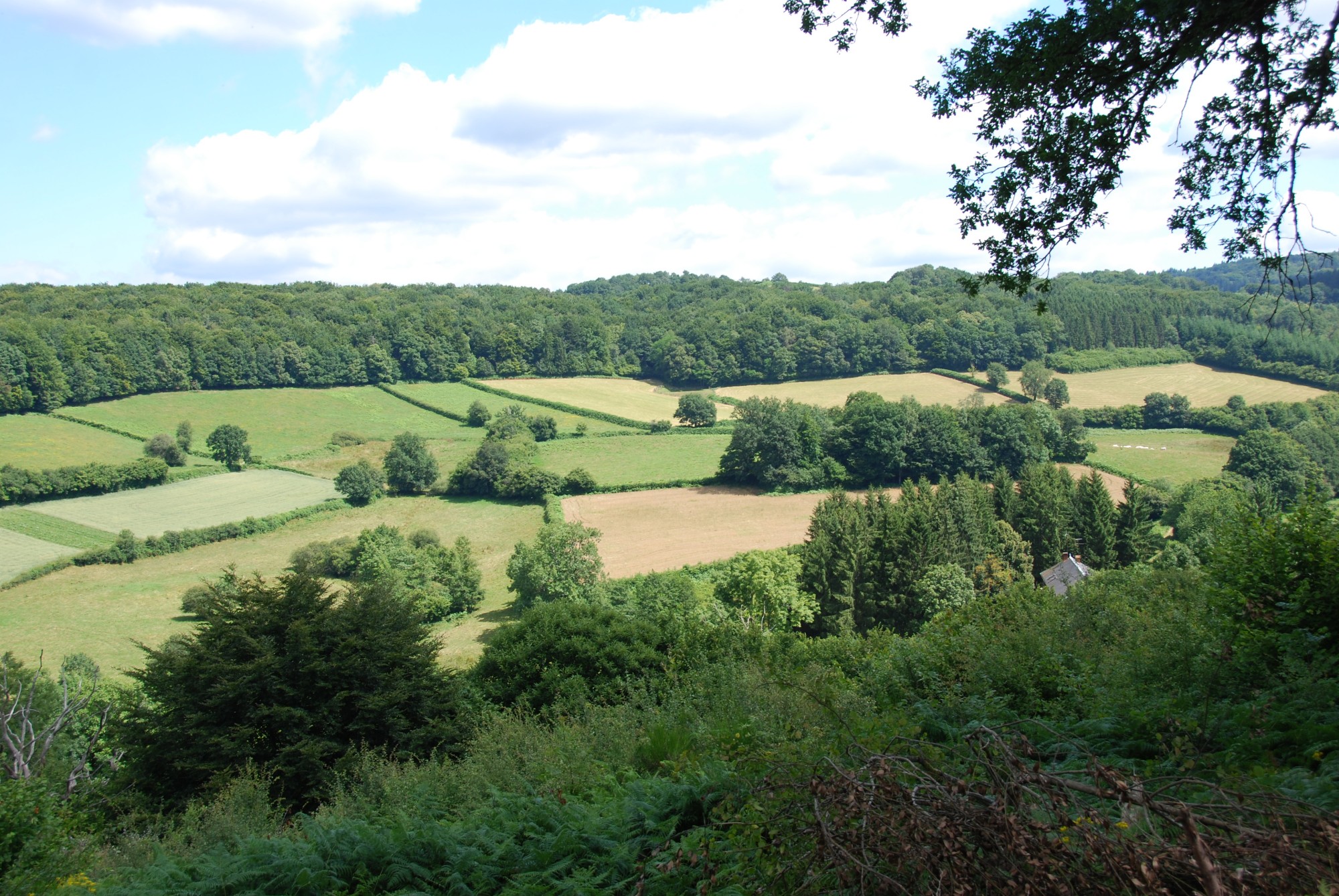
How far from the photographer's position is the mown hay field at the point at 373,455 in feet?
199

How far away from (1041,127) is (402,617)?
13.9 m

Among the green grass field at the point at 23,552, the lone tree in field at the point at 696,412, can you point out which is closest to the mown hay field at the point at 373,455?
the green grass field at the point at 23,552

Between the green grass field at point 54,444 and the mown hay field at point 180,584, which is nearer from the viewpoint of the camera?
the mown hay field at point 180,584

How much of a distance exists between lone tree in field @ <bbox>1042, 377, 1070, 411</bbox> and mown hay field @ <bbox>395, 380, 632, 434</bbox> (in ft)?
129

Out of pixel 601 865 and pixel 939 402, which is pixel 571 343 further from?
pixel 601 865

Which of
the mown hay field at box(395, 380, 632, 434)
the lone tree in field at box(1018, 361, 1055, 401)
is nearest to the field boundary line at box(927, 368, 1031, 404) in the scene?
the lone tree in field at box(1018, 361, 1055, 401)

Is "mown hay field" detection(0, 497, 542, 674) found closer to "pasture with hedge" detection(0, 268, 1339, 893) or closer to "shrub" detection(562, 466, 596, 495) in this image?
"pasture with hedge" detection(0, 268, 1339, 893)

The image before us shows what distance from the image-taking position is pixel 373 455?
63.8m

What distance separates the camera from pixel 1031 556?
43188 millimetres

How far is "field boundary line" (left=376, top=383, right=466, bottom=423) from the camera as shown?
242ft

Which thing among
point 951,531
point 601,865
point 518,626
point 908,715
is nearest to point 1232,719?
point 908,715

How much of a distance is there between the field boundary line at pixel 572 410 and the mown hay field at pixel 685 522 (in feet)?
52.3

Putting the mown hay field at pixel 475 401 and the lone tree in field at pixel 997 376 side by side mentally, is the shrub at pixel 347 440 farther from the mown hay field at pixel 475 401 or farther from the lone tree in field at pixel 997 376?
the lone tree in field at pixel 997 376

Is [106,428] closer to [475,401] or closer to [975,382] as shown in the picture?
[475,401]
